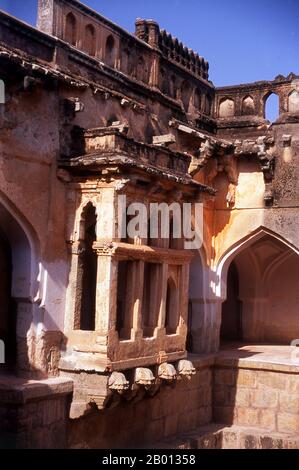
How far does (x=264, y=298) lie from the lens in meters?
15.6

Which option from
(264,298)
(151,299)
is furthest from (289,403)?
(264,298)

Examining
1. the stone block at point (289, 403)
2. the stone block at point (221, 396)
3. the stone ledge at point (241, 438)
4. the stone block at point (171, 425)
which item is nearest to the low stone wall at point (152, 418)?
the stone block at point (171, 425)

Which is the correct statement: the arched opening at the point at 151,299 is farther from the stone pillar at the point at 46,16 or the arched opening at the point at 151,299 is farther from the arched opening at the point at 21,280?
the stone pillar at the point at 46,16

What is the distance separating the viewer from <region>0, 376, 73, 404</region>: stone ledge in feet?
23.7

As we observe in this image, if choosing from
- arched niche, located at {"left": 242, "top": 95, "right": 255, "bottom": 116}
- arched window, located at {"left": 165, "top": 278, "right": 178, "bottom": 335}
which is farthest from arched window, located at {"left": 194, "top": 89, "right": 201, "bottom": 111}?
arched window, located at {"left": 165, "top": 278, "right": 178, "bottom": 335}

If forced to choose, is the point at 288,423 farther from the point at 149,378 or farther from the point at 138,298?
the point at 138,298

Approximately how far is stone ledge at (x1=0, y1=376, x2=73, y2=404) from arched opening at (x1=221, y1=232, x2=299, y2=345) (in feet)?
26.6

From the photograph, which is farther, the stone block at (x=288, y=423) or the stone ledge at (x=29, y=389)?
the stone block at (x=288, y=423)

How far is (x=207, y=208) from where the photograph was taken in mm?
12602

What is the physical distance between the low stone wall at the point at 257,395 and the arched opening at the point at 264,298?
11.6ft

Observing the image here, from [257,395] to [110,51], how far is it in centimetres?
649

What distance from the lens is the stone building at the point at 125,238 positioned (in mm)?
7849
